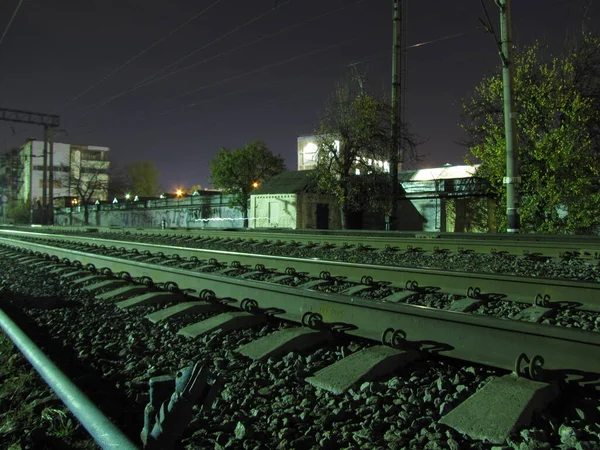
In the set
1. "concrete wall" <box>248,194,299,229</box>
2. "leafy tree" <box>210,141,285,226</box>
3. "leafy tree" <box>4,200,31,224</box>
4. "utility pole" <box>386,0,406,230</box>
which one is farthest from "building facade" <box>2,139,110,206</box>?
"utility pole" <box>386,0,406,230</box>

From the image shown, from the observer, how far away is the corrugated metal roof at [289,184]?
93.1 feet

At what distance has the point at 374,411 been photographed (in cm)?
261

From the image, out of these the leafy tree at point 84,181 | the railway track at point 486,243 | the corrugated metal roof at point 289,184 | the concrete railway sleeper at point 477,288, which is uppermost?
the leafy tree at point 84,181

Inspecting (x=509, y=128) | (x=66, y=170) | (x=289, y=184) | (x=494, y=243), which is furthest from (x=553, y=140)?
(x=66, y=170)

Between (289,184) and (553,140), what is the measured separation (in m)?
15.4

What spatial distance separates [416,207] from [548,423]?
25.8 m

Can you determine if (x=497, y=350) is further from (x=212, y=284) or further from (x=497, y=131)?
(x=497, y=131)

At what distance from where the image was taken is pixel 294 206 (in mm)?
28156

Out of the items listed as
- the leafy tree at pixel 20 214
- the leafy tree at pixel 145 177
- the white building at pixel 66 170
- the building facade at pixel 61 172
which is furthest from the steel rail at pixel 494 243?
the leafy tree at pixel 145 177

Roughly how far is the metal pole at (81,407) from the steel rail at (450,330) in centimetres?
202

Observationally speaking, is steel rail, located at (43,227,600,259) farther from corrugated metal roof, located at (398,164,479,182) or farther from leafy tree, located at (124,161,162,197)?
leafy tree, located at (124,161,162,197)

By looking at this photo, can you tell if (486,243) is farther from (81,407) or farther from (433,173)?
(433,173)

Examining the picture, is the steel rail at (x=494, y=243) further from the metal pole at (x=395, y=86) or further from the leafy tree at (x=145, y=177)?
the leafy tree at (x=145, y=177)

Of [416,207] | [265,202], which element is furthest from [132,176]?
[416,207]
